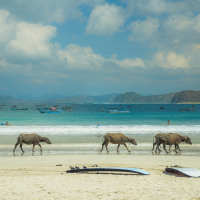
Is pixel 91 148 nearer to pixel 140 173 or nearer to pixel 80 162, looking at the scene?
pixel 80 162

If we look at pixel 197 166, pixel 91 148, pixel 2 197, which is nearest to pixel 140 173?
pixel 197 166

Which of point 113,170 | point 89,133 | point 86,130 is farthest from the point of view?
point 86,130

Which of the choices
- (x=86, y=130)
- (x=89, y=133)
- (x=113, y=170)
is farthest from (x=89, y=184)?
(x=86, y=130)

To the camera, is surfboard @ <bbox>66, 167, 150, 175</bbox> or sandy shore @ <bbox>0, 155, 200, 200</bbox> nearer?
sandy shore @ <bbox>0, 155, 200, 200</bbox>

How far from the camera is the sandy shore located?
7.15 metres

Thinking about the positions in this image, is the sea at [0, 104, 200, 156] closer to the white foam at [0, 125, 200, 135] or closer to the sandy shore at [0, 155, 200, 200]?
the white foam at [0, 125, 200, 135]

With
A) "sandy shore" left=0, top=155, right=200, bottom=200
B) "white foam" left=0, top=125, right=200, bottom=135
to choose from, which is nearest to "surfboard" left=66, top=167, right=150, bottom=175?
"sandy shore" left=0, top=155, right=200, bottom=200

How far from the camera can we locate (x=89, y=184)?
8.25 m

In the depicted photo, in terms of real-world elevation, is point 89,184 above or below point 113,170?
below

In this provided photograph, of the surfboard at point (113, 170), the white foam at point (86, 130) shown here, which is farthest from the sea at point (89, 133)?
the surfboard at point (113, 170)

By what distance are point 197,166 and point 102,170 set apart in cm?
413

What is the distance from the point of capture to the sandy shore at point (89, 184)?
23.5ft

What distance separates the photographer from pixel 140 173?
9516 millimetres

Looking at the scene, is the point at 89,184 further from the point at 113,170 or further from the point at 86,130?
the point at 86,130
